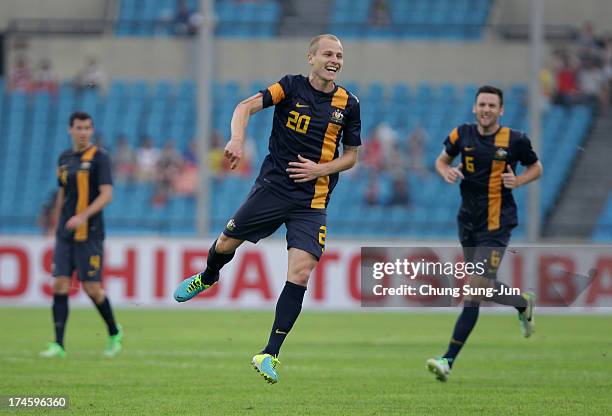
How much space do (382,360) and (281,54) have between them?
16.1m

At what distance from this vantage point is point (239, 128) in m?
8.41

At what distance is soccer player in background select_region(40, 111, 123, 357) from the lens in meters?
12.5

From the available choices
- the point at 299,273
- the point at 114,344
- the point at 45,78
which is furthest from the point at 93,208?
the point at 45,78

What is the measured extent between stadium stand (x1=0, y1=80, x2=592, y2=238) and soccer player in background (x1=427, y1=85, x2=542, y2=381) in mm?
13257

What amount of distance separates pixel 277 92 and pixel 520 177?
2.90 m

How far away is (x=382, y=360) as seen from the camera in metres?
12.5

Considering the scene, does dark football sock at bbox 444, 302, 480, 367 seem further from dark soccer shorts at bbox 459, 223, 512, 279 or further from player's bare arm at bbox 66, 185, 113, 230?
player's bare arm at bbox 66, 185, 113, 230

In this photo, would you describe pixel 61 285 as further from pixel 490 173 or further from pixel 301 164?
pixel 301 164

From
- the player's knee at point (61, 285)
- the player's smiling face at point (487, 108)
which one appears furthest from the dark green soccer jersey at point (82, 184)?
the player's smiling face at point (487, 108)

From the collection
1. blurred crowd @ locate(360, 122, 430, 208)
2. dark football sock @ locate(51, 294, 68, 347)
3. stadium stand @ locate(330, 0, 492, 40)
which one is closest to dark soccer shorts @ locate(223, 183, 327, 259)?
dark football sock @ locate(51, 294, 68, 347)

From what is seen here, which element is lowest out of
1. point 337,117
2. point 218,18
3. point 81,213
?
point 81,213

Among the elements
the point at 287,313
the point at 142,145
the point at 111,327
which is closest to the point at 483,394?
the point at 287,313

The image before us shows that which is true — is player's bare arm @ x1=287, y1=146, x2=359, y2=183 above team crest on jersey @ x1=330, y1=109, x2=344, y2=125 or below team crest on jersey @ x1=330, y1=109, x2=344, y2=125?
below

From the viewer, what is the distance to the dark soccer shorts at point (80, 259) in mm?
12469
